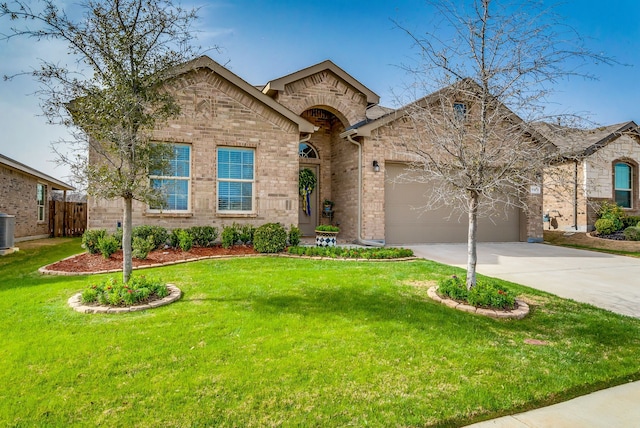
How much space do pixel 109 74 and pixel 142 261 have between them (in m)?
4.45

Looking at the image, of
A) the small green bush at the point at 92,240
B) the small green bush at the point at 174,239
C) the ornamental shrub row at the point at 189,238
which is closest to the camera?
the ornamental shrub row at the point at 189,238

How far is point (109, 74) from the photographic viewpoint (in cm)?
542

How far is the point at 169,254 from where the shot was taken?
9.16 m

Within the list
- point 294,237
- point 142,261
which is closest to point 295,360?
point 142,261

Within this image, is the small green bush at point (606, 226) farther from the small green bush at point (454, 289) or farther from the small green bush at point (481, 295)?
A: the small green bush at point (454, 289)

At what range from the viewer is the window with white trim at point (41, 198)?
57.1 feet

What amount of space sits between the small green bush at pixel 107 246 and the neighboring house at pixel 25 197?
7.55 metres

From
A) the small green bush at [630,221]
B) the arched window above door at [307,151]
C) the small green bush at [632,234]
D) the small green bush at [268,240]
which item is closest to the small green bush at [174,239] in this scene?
the small green bush at [268,240]

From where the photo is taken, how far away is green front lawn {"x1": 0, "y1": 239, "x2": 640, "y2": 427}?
2.72 m

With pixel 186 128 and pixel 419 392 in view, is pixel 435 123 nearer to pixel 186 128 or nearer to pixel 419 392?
pixel 419 392

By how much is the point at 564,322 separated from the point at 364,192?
766 centimetres

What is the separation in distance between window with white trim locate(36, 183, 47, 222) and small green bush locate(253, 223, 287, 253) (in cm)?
1381

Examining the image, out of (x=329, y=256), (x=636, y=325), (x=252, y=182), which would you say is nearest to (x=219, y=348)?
(x=636, y=325)

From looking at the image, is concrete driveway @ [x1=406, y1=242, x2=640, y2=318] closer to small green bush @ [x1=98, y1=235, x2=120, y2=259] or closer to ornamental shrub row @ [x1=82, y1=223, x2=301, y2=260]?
ornamental shrub row @ [x1=82, y1=223, x2=301, y2=260]
